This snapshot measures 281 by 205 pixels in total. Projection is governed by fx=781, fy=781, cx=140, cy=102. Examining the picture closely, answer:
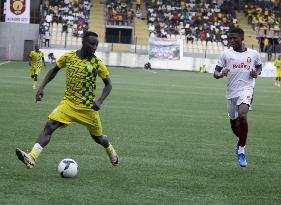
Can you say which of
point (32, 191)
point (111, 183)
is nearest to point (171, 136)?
point (111, 183)

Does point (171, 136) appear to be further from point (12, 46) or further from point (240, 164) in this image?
point (12, 46)

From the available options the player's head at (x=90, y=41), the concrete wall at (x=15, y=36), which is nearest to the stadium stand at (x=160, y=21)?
the concrete wall at (x=15, y=36)

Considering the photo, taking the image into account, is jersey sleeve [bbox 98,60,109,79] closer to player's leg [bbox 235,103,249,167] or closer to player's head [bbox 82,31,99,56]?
player's head [bbox 82,31,99,56]

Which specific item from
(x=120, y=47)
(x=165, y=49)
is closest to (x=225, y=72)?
(x=165, y=49)

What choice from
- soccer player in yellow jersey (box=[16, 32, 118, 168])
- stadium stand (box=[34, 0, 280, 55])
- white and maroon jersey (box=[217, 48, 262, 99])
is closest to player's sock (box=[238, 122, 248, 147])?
white and maroon jersey (box=[217, 48, 262, 99])

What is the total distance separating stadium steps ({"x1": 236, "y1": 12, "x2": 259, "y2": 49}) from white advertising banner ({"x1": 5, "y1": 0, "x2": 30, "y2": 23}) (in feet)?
65.7

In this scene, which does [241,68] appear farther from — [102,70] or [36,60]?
[36,60]

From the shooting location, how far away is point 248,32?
6900 cm

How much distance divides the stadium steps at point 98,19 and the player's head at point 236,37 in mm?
52725

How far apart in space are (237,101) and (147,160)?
1883 millimetres

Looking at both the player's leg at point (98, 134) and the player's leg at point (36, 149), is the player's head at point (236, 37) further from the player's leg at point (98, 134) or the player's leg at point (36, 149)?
the player's leg at point (36, 149)

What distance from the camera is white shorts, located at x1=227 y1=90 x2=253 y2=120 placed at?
13023 millimetres

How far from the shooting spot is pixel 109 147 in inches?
453

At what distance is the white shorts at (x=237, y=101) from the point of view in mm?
13023
